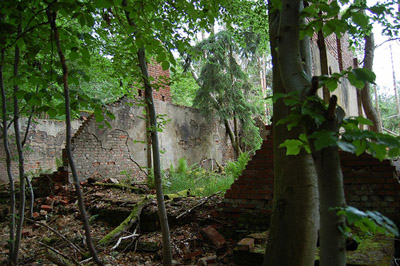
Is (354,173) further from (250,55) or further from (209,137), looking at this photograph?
(250,55)

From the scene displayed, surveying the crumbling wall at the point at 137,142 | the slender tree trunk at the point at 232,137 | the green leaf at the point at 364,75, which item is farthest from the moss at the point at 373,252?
the slender tree trunk at the point at 232,137

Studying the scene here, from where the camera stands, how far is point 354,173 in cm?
393

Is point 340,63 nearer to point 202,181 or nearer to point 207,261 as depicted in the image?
point 202,181

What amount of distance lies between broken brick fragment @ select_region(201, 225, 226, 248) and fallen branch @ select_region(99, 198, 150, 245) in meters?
1.51

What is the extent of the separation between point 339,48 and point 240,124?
550 centimetres

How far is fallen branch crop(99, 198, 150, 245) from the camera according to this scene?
4781mm

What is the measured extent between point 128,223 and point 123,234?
210 mm

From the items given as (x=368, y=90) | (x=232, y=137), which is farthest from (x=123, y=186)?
(x=368, y=90)

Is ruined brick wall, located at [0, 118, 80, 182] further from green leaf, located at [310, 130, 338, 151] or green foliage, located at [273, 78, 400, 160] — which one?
green leaf, located at [310, 130, 338, 151]

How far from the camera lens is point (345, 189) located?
13.0ft

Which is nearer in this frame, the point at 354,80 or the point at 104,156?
the point at 354,80

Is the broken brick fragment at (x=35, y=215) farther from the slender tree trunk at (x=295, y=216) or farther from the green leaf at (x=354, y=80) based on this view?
the green leaf at (x=354, y=80)

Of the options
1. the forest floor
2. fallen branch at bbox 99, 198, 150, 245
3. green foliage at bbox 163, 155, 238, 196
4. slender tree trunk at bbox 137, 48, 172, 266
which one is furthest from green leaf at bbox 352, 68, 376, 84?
green foliage at bbox 163, 155, 238, 196

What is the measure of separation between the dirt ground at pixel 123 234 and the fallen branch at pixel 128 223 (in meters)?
0.10
